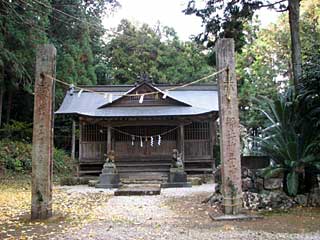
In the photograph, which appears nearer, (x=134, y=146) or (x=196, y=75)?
(x=134, y=146)

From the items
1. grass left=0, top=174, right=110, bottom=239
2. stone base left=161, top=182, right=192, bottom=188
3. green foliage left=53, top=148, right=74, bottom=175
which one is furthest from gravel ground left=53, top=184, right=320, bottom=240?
green foliage left=53, top=148, right=74, bottom=175

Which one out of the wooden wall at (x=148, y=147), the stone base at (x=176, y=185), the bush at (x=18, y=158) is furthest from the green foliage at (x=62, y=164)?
the stone base at (x=176, y=185)

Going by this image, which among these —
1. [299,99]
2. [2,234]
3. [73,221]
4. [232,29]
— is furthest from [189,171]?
[2,234]

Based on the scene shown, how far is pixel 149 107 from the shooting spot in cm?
1694

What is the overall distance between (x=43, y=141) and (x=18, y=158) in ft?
40.4

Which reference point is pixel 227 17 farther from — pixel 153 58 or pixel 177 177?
pixel 153 58

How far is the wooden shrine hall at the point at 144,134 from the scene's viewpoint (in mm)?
16328

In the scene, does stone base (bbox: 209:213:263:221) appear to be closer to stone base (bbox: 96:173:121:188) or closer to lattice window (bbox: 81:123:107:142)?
stone base (bbox: 96:173:121:188)

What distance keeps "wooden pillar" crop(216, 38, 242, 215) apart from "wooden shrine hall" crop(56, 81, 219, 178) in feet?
29.3

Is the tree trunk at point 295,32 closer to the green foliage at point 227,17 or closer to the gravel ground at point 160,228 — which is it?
the green foliage at point 227,17

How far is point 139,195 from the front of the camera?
1138 cm

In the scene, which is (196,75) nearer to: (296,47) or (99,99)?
(99,99)

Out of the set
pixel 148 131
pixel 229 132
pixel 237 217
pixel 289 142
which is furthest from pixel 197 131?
pixel 237 217

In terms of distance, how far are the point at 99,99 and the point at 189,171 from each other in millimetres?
6049
